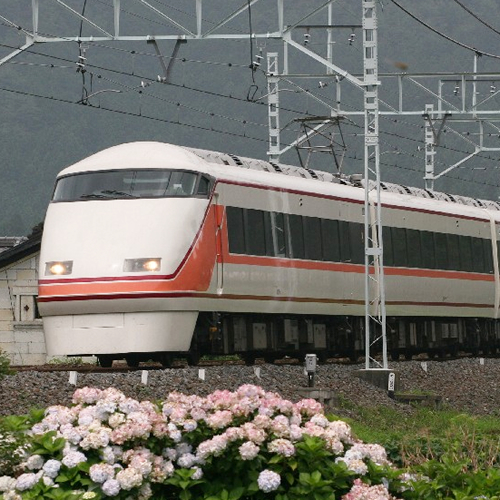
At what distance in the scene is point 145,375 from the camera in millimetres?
21328

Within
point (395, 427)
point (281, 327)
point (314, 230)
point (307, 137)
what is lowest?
point (395, 427)

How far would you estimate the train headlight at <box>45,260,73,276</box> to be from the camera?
22688mm

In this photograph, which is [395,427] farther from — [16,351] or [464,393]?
[16,351]

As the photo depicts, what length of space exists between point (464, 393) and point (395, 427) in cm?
631

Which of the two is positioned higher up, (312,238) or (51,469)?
(312,238)

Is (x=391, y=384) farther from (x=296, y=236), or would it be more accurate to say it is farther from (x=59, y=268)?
(x=59, y=268)

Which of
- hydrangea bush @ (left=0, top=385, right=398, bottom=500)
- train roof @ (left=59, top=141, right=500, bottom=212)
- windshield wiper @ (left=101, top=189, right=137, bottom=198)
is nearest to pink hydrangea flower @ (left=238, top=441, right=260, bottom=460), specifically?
hydrangea bush @ (left=0, top=385, right=398, bottom=500)

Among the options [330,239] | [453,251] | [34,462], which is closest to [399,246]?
[453,251]

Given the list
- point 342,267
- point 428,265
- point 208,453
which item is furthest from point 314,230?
point 208,453

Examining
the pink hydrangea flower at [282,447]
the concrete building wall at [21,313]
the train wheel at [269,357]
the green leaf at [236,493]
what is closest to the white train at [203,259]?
the train wheel at [269,357]

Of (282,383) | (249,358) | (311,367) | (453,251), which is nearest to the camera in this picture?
(311,367)

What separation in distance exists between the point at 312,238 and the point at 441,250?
687 cm

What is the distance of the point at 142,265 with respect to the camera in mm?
22438

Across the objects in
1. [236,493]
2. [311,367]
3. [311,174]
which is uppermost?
[311,174]
